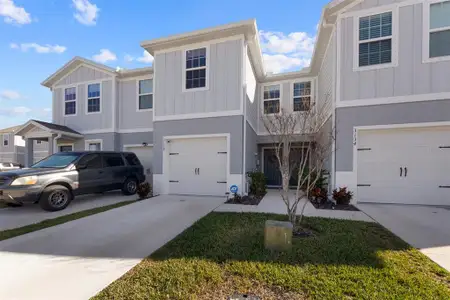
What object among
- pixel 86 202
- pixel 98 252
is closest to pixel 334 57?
pixel 98 252

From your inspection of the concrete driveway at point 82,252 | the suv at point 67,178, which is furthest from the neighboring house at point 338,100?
the concrete driveway at point 82,252

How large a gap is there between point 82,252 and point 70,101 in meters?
12.1

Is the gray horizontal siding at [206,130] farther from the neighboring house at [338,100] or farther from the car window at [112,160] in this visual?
the car window at [112,160]

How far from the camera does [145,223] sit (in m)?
5.16

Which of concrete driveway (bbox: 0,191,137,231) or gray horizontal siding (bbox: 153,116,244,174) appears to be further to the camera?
gray horizontal siding (bbox: 153,116,244,174)

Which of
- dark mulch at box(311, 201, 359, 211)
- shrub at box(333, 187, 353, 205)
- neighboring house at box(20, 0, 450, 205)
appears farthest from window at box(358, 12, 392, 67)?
dark mulch at box(311, 201, 359, 211)

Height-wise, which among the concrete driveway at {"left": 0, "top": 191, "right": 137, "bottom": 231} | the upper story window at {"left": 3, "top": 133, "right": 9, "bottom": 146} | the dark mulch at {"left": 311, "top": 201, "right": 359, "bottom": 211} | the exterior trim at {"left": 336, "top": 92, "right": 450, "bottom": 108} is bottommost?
the concrete driveway at {"left": 0, "top": 191, "right": 137, "bottom": 231}

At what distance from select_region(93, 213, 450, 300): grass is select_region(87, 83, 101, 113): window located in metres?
10.9

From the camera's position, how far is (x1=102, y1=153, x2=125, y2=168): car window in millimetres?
8464

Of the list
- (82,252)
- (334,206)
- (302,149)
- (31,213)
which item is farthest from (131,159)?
(334,206)

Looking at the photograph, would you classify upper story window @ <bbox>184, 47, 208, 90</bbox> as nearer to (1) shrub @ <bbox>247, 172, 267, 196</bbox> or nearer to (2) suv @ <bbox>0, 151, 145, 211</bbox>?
(1) shrub @ <bbox>247, 172, 267, 196</bbox>

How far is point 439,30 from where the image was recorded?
6598 mm

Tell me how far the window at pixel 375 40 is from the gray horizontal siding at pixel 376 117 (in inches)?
60.0

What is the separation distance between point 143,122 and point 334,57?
9.23m
